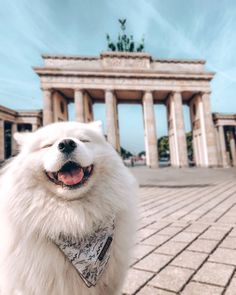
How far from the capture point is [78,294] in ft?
4.59

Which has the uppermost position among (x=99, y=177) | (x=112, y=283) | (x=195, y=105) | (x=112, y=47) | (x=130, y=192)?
(x=112, y=47)

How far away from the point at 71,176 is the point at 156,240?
2425mm

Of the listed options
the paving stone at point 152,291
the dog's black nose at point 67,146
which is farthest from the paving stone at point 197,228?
the dog's black nose at point 67,146

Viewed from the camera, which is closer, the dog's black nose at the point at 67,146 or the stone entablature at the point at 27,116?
the dog's black nose at the point at 67,146

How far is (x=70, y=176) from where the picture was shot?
55.5 inches

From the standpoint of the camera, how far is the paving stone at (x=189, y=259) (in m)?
2.40

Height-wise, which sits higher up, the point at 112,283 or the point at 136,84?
the point at 136,84

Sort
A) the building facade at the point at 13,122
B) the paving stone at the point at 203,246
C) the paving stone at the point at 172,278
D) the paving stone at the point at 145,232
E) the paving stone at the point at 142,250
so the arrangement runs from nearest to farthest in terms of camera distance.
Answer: the paving stone at the point at 172,278, the paving stone at the point at 142,250, the paving stone at the point at 203,246, the paving stone at the point at 145,232, the building facade at the point at 13,122

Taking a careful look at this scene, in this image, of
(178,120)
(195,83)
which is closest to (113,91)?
(178,120)

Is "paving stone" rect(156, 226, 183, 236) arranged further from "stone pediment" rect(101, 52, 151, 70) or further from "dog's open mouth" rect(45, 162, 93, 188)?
"stone pediment" rect(101, 52, 151, 70)

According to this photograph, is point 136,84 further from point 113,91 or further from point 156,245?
point 156,245

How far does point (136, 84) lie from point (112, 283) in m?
29.9

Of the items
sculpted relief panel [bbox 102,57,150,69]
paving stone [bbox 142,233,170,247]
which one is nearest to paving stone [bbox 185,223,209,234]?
paving stone [bbox 142,233,170,247]

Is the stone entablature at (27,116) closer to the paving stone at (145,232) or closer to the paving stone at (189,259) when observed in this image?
the paving stone at (145,232)
